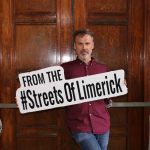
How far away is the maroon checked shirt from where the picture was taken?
6.94ft

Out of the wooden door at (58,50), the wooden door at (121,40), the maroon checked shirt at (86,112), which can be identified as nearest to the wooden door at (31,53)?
the wooden door at (58,50)

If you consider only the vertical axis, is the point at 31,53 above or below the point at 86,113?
above

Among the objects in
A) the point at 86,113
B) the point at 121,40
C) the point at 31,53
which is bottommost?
the point at 86,113

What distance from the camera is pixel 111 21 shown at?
112 inches

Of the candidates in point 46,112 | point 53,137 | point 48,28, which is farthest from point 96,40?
point 53,137

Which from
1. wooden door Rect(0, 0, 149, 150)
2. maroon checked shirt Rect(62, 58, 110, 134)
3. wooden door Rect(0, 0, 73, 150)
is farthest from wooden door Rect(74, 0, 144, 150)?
maroon checked shirt Rect(62, 58, 110, 134)

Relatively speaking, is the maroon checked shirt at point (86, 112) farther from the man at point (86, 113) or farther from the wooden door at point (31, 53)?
the wooden door at point (31, 53)

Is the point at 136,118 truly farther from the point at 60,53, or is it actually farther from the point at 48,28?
the point at 48,28

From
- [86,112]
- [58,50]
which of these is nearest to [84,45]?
[86,112]

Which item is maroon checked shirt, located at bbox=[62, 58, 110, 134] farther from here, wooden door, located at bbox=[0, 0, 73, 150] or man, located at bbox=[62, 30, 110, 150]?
wooden door, located at bbox=[0, 0, 73, 150]

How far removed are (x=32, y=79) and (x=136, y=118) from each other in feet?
A: 3.76

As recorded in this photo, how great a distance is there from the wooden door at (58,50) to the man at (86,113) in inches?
25.5

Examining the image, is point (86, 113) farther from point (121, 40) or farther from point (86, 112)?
point (121, 40)

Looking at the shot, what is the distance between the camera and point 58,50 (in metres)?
2.83
